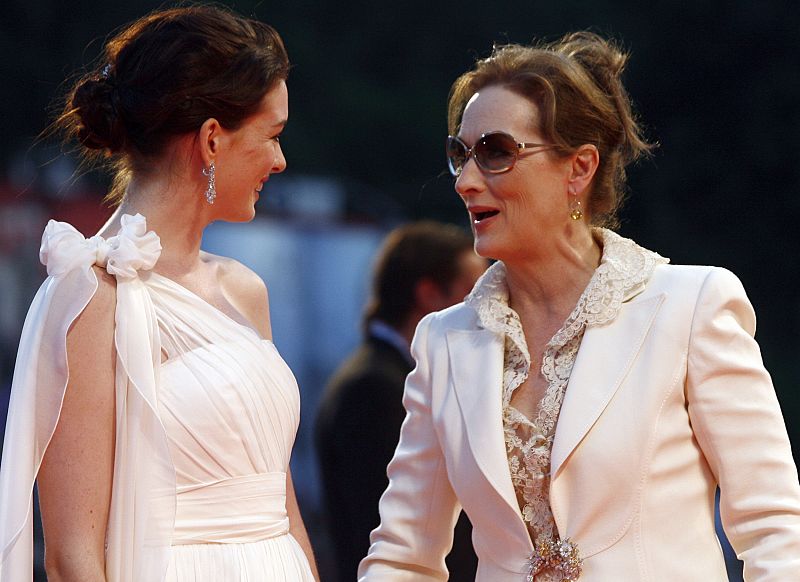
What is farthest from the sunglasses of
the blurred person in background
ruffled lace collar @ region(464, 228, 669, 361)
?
the blurred person in background

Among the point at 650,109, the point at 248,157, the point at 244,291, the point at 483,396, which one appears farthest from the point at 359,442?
the point at 650,109

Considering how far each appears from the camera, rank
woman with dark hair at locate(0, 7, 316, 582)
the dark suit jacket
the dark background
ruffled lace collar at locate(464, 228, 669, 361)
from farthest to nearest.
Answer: the dark background → the dark suit jacket → ruffled lace collar at locate(464, 228, 669, 361) → woman with dark hair at locate(0, 7, 316, 582)

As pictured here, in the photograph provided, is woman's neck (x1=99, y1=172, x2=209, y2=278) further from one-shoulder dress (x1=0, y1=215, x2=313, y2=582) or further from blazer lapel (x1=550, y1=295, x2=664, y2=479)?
blazer lapel (x1=550, y1=295, x2=664, y2=479)

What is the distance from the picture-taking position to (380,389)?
4.46m

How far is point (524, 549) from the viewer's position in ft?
8.60

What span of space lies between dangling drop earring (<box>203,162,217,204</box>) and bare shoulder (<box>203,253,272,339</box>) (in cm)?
24

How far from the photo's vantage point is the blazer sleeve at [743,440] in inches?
95.9

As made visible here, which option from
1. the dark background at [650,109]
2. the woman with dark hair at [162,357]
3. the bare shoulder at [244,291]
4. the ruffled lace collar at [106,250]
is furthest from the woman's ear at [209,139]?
the dark background at [650,109]

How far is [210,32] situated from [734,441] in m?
1.41

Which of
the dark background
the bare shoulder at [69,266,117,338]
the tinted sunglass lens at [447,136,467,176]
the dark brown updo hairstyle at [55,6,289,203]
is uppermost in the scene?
the dark background

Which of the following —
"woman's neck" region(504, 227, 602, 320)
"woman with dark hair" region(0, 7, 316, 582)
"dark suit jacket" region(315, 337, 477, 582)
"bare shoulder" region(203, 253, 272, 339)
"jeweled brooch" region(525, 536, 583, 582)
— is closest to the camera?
"woman with dark hair" region(0, 7, 316, 582)

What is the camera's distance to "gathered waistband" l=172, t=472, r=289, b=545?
2609 millimetres

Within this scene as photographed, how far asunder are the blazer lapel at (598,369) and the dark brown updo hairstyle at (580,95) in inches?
14.5

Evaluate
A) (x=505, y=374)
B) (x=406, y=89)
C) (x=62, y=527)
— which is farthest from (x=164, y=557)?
(x=406, y=89)
